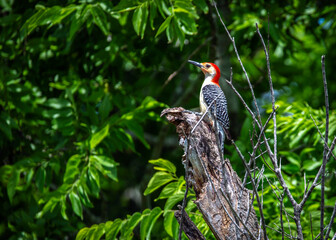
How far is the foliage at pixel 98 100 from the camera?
5.01m

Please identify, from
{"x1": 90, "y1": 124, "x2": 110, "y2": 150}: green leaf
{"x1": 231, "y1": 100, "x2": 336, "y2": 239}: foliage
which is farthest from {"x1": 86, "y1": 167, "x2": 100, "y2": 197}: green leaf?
{"x1": 231, "y1": 100, "x2": 336, "y2": 239}: foliage

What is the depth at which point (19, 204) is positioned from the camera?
6.70 metres

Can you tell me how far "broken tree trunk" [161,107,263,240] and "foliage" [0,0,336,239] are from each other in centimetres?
70

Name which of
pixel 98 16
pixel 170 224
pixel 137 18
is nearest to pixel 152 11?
pixel 137 18

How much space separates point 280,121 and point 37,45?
360cm

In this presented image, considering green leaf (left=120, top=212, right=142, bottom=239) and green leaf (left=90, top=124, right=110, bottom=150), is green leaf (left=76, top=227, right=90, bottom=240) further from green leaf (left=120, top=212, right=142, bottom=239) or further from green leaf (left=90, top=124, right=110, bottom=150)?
green leaf (left=90, top=124, right=110, bottom=150)

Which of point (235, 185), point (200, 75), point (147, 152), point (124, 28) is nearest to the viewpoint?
point (235, 185)

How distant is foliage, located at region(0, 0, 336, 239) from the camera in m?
5.01

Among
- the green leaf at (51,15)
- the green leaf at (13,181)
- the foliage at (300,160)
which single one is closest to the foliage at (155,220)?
the foliage at (300,160)

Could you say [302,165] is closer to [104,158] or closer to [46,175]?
[104,158]

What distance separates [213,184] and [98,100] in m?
3.21

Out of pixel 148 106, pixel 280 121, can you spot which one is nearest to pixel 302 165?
pixel 280 121

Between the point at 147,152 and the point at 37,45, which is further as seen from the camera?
the point at 147,152

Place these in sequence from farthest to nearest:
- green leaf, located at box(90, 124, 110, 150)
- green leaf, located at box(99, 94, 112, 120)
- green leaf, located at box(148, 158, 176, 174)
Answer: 1. green leaf, located at box(99, 94, 112, 120)
2. green leaf, located at box(90, 124, 110, 150)
3. green leaf, located at box(148, 158, 176, 174)
